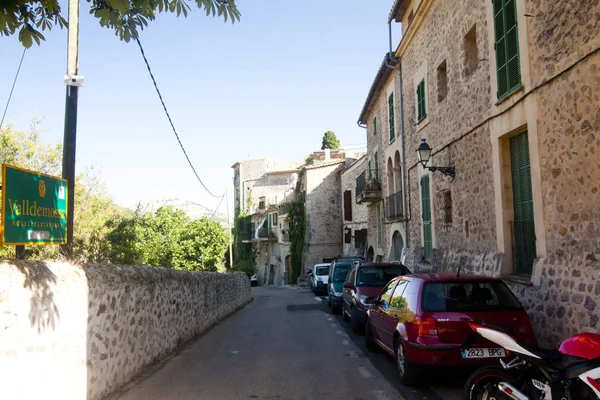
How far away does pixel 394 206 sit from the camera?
19.1 m

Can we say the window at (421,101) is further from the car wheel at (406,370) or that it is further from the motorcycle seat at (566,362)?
the motorcycle seat at (566,362)

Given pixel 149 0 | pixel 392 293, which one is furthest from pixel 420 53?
pixel 149 0

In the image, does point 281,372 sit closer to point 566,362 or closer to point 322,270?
point 566,362

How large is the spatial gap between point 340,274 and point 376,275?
5.96 meters

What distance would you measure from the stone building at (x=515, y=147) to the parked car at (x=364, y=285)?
158 cm

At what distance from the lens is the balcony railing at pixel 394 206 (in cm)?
1820

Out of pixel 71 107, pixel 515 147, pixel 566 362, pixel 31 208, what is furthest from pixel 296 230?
pixel 566 362

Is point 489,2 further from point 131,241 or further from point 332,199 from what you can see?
point 332,199

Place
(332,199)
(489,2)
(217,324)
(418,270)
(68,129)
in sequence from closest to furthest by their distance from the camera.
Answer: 1. (68,129)
2. (489,2)
3. (217,324)
4. (418,270)
5. (332,199)

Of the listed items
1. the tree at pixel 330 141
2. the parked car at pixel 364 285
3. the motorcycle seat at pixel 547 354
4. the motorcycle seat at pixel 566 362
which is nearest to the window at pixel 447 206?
the parked car at pixel 364 285

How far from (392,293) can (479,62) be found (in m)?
5.59

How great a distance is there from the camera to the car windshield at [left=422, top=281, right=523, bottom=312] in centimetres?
605

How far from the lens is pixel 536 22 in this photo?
25.5 feet

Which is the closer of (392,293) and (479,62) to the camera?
(392,293)
